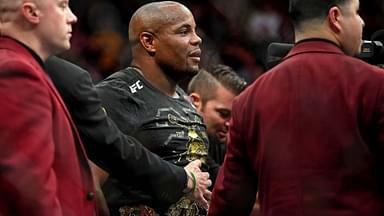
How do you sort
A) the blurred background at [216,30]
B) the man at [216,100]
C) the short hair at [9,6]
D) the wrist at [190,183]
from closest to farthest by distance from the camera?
the short hair at [9,6]
the wrist at [190,183]
the man at [216,100]
the blurred background at [216,30]

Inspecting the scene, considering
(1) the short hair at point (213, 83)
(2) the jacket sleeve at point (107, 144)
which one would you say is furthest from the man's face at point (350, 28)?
(1) the short hair at point (213, 83)

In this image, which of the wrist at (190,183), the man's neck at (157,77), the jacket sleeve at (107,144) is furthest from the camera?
the man's neck at (157,77)

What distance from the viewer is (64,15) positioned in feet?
9.59

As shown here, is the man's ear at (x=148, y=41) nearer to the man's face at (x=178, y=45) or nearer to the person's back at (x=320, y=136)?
the man's face at (x=178, y=45)

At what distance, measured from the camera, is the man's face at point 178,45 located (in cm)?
405

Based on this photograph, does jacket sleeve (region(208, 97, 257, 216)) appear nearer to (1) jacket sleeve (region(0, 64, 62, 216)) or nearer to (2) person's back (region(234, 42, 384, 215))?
(2) person's back (region(234, 42, 384, 215))

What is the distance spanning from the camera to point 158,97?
395cm

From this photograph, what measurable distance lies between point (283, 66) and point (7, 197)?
0.98 metres

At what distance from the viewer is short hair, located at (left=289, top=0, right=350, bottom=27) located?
311 centimetres

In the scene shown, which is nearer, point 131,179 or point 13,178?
point 13,178

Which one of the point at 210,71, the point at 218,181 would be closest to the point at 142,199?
the point at 218,181

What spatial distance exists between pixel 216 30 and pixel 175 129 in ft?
18.7

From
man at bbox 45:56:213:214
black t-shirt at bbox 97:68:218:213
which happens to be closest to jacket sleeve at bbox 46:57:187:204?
man at bbox 45:56:213:214

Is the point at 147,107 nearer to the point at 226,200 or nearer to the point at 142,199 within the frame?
the point at 142,199
